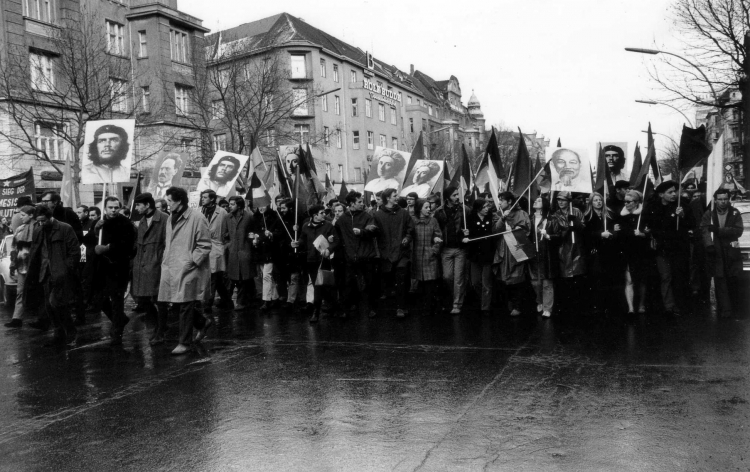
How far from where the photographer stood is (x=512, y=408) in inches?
230

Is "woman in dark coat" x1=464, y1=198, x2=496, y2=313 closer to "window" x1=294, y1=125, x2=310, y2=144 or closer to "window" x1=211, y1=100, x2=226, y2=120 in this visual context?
"window" x1=211, y1=100, x2=226, y2=120

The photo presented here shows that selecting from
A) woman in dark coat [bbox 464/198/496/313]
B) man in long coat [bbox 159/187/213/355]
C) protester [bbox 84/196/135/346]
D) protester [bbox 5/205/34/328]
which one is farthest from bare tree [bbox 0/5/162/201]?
man in long coat [bbox 159/187/213/355]

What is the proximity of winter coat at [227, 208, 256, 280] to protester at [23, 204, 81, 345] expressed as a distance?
10.5ft

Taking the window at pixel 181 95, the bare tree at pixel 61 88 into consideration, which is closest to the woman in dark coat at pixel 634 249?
the bare tree at pixel 61 88

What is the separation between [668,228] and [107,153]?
7986 mm

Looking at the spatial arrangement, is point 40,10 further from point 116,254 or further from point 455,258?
point 455,258

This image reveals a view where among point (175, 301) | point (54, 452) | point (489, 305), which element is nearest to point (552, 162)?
point (489, 305)

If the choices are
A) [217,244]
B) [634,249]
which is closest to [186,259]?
[217,244]

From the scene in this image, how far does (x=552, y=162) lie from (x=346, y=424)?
7230 millimetres

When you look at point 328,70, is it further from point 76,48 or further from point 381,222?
point 381,222

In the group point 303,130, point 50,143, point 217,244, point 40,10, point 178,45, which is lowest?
point 217,244

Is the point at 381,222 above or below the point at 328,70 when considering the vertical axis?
below

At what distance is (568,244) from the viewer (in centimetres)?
1079

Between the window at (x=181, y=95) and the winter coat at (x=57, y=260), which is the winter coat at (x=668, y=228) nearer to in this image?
the winter coat at (x=57, y=260)
